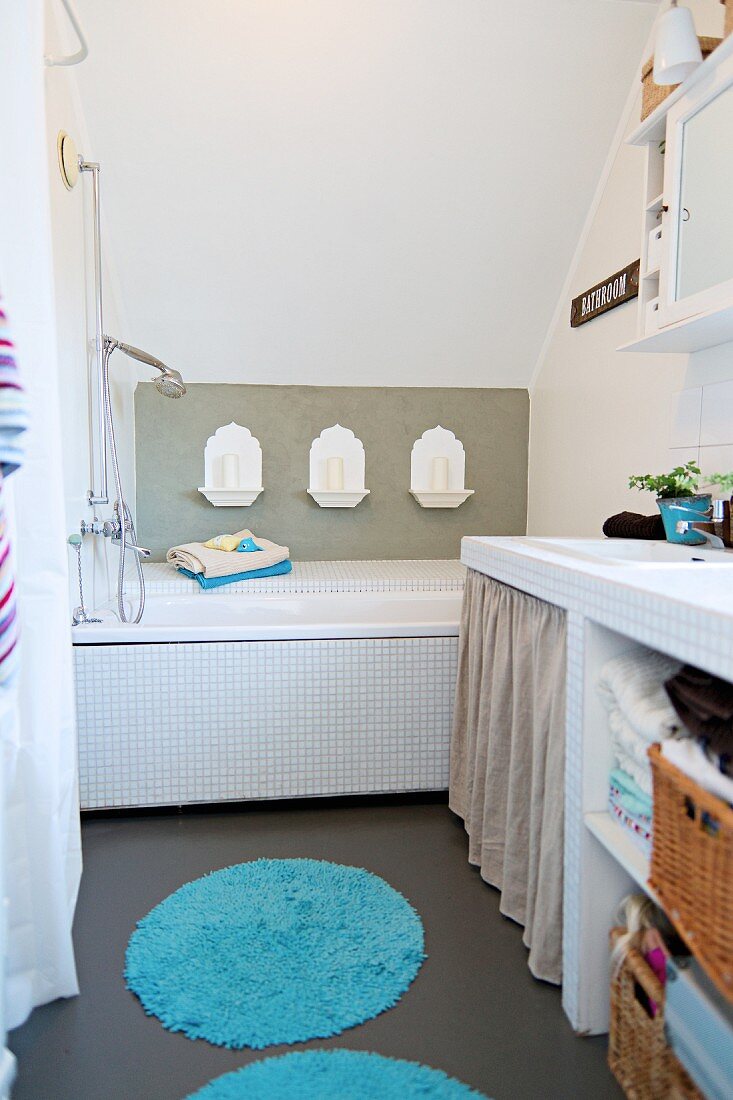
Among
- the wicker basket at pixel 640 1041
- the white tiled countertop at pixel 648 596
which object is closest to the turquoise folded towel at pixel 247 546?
the white tiled countertop at pixel 648 596

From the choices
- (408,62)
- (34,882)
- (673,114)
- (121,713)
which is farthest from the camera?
(408,62)

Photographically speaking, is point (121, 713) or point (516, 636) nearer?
point (516, 636)

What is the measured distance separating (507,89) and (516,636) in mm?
2119

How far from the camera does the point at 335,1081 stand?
1.35m

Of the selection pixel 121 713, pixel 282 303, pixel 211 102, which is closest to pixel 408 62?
pixel 211 102

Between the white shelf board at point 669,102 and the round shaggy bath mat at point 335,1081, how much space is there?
→ 2200mm

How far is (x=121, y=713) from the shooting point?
2.40 m

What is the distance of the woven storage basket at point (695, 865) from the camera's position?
0.93 meters

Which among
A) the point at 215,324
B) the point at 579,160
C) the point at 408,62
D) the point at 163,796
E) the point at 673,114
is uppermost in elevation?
the point at 408,62

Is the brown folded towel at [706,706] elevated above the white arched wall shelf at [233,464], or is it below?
below

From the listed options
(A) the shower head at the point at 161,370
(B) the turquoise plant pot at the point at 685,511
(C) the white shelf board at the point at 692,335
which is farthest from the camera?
(A) the shower head at the point at 161,370

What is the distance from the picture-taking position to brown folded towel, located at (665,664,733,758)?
1.05 metres

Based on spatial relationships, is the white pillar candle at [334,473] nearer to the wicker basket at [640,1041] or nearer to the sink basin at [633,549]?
the sink basin at [633,549]

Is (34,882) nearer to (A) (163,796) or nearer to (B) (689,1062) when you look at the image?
(A) (163,796)
